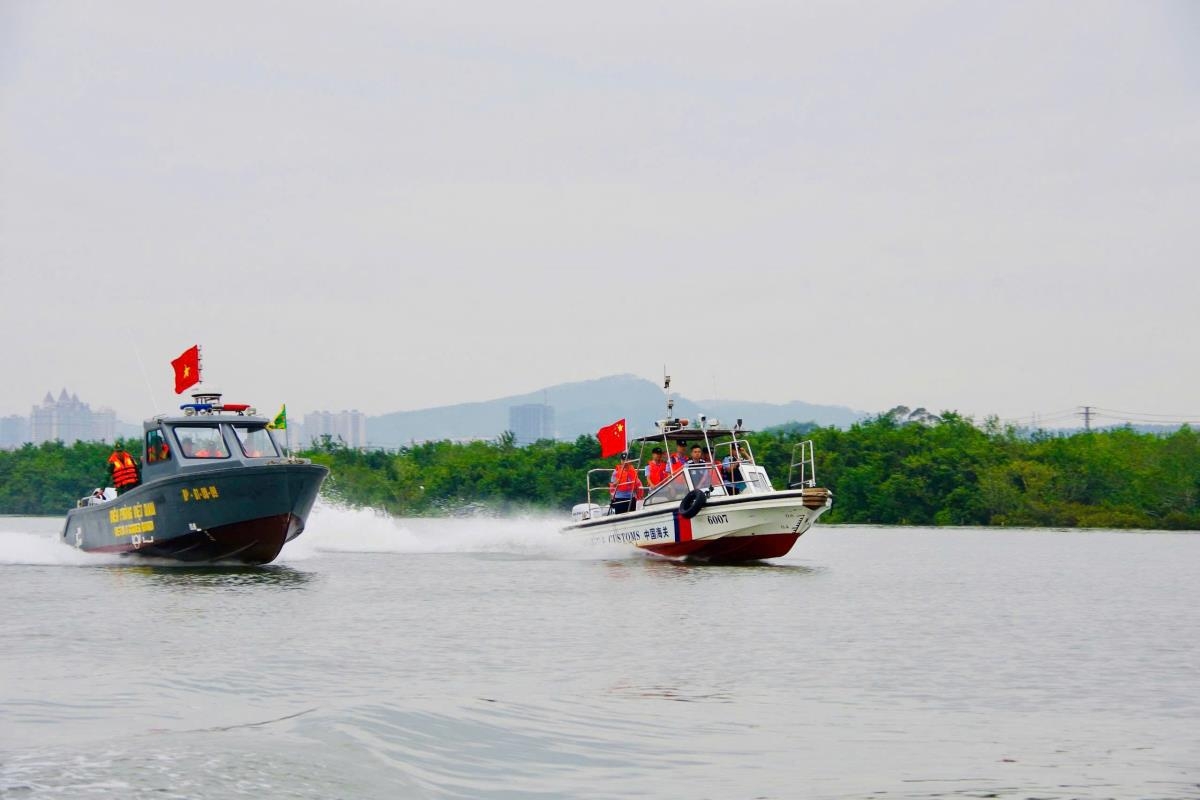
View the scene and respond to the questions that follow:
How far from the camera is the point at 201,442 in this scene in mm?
34719

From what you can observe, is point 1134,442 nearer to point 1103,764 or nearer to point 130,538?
point 130,538

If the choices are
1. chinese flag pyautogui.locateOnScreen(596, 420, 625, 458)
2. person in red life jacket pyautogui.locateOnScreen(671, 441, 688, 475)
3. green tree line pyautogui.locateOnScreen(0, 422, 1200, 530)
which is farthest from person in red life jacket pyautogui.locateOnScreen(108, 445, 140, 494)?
green tree line pyautogui.locateOnScreen(0, 422, 1200, 530)

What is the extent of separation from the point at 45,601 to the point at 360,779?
56.7 feet

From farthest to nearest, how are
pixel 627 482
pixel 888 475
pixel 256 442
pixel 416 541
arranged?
pixel 888 475, pixel 416 541, pixel 627 482, pixel 256 442

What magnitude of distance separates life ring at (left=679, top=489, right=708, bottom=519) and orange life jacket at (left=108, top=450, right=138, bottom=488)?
1277 centimetres

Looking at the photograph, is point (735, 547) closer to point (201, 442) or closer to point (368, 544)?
point (201, 442)

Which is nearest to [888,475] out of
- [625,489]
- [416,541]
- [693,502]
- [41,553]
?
[416,541]

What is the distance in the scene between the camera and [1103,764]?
1367cm

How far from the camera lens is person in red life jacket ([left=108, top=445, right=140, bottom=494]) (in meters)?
36.2

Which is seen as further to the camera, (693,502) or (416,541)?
(416,541)

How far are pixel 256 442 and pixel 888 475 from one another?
71.0m

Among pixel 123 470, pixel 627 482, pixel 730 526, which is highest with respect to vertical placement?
pixel 123 470

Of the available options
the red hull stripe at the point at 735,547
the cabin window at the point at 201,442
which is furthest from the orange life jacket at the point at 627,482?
the cabin window at the point at 201,442

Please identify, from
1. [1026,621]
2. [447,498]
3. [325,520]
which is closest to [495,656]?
[1026,621]
